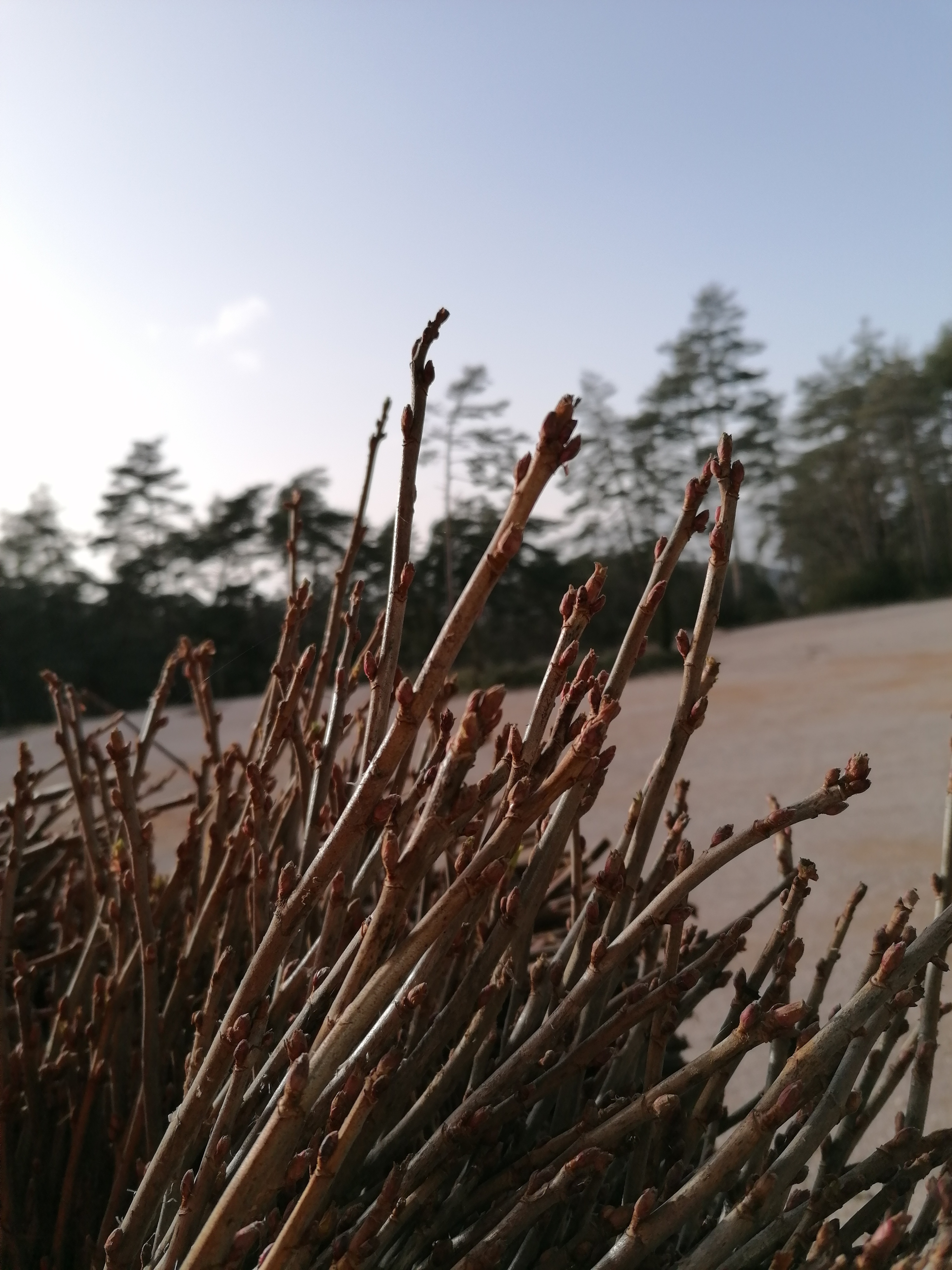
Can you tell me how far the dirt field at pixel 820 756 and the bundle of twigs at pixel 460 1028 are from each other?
730mm

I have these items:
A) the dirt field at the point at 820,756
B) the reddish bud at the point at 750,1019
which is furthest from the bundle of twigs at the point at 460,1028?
the dirt field at the point at 820,756

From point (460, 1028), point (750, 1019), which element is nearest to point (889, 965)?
point (750, 1019)

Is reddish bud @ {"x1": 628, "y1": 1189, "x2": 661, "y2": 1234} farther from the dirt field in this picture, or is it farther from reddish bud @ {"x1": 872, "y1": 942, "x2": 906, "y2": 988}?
the dirt field

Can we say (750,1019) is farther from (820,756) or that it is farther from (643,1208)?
(820,756)

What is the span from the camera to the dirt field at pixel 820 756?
2.01 meters

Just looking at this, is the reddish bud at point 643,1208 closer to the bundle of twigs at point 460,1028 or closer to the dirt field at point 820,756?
the bundle of twigs at point 460,1028

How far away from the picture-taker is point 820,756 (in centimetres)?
325

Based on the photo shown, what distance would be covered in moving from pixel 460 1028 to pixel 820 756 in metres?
2.96

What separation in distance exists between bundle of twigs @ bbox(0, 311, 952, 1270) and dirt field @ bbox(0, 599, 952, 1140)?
730mm

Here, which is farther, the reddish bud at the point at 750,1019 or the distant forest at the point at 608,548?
the distant forest at the point at 608,548

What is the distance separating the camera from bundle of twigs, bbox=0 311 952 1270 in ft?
1.12

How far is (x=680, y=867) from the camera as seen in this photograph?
0.53 metres

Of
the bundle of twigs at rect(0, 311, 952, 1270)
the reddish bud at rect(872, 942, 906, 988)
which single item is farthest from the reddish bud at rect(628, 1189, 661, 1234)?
the reddish bud at rect(872, 942, 906, 988)

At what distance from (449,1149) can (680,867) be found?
0.20 m
